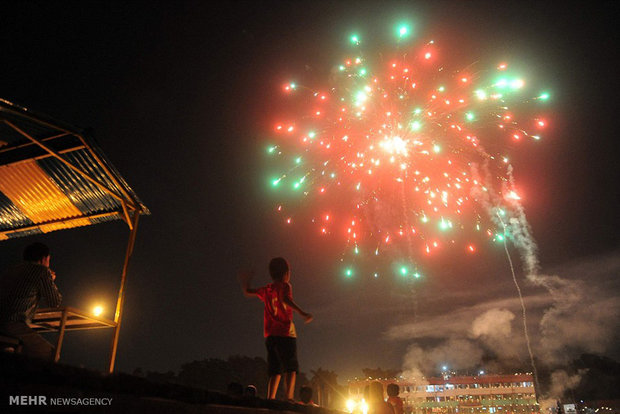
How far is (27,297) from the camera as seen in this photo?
3.88 metres

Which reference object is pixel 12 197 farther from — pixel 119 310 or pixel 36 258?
pixel 36 258

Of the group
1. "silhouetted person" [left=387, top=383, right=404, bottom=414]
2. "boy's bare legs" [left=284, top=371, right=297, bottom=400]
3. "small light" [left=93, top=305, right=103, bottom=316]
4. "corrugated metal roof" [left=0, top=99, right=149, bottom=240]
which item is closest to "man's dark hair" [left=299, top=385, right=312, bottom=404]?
"boy's bare legs" [left=284, top=371, right=297, bottom=400]

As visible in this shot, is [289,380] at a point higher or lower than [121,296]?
lower

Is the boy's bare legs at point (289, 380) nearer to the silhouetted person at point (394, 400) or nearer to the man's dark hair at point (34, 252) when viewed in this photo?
the silhouetted person at point (394, 400)

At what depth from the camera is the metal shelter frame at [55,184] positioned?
261 inches

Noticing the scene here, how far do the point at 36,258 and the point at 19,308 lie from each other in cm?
59

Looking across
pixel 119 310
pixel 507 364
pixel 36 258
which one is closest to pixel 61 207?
pixel 119 310

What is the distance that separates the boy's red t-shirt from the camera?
5355 millimetres

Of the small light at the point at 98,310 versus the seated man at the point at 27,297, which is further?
the small light at the point at 98,310

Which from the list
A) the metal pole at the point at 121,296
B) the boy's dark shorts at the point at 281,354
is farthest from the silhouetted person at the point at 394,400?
the metal pole at the point at 121,296

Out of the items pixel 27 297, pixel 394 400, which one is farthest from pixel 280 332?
pixel 394 400

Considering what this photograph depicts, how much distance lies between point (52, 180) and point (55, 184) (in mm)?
102

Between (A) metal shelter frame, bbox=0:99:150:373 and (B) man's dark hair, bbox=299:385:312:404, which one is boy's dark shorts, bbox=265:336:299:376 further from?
(A) metal shelter frame, bbox=0:99:150:373

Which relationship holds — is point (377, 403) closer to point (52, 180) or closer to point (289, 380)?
point (289, 380)
